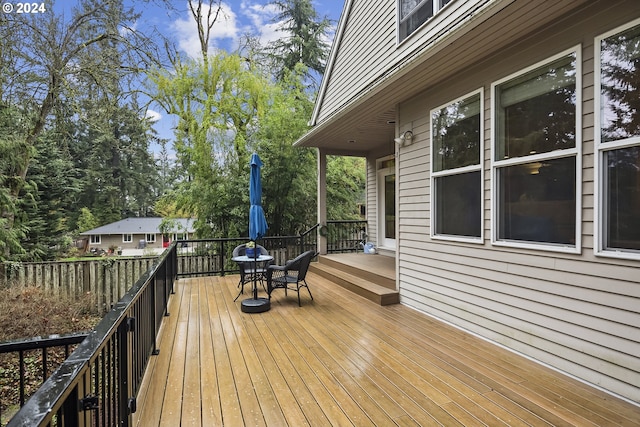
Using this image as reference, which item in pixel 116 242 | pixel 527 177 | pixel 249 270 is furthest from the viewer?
pixel 116 242

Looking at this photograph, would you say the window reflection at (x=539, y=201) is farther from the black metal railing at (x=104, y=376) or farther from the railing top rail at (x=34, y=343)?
the railing top rail at (x=34, y=343)

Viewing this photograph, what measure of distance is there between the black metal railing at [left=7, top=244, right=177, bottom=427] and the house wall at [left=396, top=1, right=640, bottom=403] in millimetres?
3251

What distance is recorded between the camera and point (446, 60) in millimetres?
3523

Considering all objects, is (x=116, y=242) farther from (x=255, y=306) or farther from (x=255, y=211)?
(x=255, y=306)

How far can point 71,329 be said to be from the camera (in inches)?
280

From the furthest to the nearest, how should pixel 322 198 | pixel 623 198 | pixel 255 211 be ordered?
pixel 322 198 → pixel 255 211 → pixel 623 198

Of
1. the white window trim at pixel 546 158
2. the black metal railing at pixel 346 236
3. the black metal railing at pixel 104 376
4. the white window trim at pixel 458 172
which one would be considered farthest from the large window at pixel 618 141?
the black metal railing at pixel 346 236

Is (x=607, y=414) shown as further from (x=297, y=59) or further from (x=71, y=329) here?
(x=297, y=59)

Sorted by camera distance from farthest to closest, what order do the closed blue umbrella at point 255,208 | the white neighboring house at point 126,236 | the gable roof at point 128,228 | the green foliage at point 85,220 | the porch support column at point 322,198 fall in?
1. the green foliage at point 85,220
2. the white neighboring house at point 126,236
3. the gable roof at point 128,228
4. the porch support column at point 322,198
5. the closed blue umbrella at point 255,208

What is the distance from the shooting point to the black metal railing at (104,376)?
953 mm

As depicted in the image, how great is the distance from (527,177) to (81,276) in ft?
31.8

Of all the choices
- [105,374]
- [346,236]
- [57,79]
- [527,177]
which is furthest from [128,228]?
[527,177]

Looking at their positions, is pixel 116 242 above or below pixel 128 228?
below

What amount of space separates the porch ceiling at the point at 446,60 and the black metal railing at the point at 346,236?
10.3 ft
